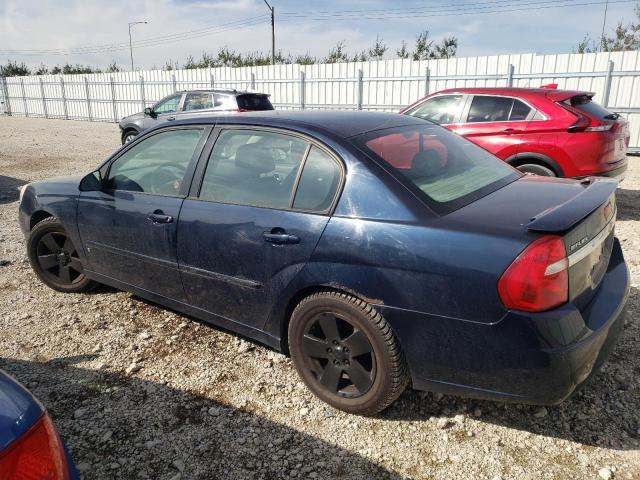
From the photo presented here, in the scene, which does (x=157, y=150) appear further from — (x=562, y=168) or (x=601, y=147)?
(x=601, y=147)

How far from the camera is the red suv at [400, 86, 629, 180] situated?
5902 millimetres

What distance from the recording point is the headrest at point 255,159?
2.92 meters

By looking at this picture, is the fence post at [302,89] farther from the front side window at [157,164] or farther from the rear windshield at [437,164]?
A: the rear windshield at [437,164]

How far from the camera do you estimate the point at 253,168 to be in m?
2.96

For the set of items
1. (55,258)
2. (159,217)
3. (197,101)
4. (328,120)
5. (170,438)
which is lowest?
(170,438)

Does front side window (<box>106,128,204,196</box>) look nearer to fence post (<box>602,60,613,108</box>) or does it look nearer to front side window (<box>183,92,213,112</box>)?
front side window (<box>183,92,213,112</box>)

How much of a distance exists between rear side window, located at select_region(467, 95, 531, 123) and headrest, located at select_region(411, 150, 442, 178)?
13.4ft

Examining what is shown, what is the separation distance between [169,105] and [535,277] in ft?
41.5

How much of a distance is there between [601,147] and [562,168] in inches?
20.0

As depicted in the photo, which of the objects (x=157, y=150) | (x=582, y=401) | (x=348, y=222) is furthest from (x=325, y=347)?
(x=157, y=150)

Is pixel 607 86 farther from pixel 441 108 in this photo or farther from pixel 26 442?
pixel 26 442

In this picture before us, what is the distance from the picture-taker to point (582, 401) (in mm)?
2684

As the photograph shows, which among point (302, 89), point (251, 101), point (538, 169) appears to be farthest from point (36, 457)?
point (302, 89)

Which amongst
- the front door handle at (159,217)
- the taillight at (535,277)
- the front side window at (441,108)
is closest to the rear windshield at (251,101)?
the front side window at (441,108)
